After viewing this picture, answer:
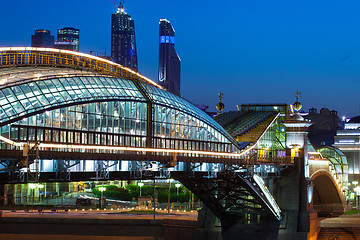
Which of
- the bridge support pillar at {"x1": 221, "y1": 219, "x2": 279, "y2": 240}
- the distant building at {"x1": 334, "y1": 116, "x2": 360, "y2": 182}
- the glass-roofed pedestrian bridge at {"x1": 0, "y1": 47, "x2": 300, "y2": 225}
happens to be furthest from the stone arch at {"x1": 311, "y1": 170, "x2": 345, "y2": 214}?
the bridge support pillar at {"x1": 221, "y1": 219, "x2": 279, "y2": 240}

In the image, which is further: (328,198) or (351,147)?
(351,147)

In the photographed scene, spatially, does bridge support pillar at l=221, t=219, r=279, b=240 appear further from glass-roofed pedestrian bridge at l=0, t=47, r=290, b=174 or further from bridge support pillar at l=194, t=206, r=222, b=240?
glass-roofed pedestrian bridge at l=0, t=47, r=290, b=174

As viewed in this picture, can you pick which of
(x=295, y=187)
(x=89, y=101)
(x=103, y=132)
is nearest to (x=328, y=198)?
(x=295, y=187)

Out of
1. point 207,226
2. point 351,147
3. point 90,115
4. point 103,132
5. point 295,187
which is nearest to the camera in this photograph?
point 103,132

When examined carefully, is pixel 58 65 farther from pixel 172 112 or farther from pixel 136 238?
pixel 136 238

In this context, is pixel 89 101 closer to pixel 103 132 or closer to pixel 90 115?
pixel 90 115

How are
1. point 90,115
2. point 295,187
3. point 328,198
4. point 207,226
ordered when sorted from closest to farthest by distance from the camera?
point 90,115
point 207,226
point 295,187
point 328,198

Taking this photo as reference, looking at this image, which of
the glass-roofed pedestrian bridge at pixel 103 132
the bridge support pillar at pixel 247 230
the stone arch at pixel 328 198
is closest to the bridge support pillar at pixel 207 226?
the bridge support pillar at pixel 247 230

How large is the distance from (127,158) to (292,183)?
1454 inches

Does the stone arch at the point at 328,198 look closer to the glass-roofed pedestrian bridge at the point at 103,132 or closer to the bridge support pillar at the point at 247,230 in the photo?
the glass-roofed pedestrian bridge at the point at 103,132

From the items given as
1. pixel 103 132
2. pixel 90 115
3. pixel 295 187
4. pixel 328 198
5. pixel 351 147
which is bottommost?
pixel 328 198

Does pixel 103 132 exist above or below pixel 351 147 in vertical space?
below

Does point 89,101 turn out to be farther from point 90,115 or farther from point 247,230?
point 247,230

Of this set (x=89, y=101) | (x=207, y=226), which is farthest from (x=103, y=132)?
(x=207, y=226)
